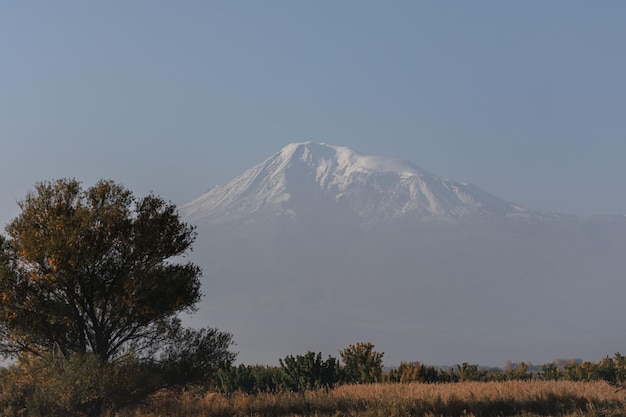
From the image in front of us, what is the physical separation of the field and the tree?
345 cm

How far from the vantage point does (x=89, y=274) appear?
32.0 metres

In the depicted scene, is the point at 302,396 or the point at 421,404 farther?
the point at 302,396

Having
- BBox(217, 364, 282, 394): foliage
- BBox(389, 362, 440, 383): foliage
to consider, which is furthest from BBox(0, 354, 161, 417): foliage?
BBox(217, 364, 282, 394): foliage

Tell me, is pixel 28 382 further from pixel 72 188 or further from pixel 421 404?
pixel 421 404

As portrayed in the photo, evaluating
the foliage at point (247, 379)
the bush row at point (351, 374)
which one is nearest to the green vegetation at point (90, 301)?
the bush row at point (351, 374)

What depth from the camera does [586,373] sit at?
178 feet

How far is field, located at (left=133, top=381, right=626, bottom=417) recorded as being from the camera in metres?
29.0

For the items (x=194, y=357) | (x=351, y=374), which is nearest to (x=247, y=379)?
(x=351, y=374)

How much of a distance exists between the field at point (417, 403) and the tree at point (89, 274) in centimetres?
345

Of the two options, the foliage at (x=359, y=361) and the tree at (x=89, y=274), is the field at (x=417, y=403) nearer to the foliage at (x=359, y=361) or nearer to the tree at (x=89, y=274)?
the tree at (x=89, y=274)

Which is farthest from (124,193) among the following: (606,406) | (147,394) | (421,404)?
(606,406)

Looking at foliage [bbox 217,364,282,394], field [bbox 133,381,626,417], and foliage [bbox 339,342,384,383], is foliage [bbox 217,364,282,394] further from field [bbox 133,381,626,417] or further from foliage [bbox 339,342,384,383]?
field [bbox 133,381,626,417]

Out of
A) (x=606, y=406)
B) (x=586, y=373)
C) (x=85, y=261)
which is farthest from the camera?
(x=586, y=373)

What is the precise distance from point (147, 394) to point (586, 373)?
3289cm
